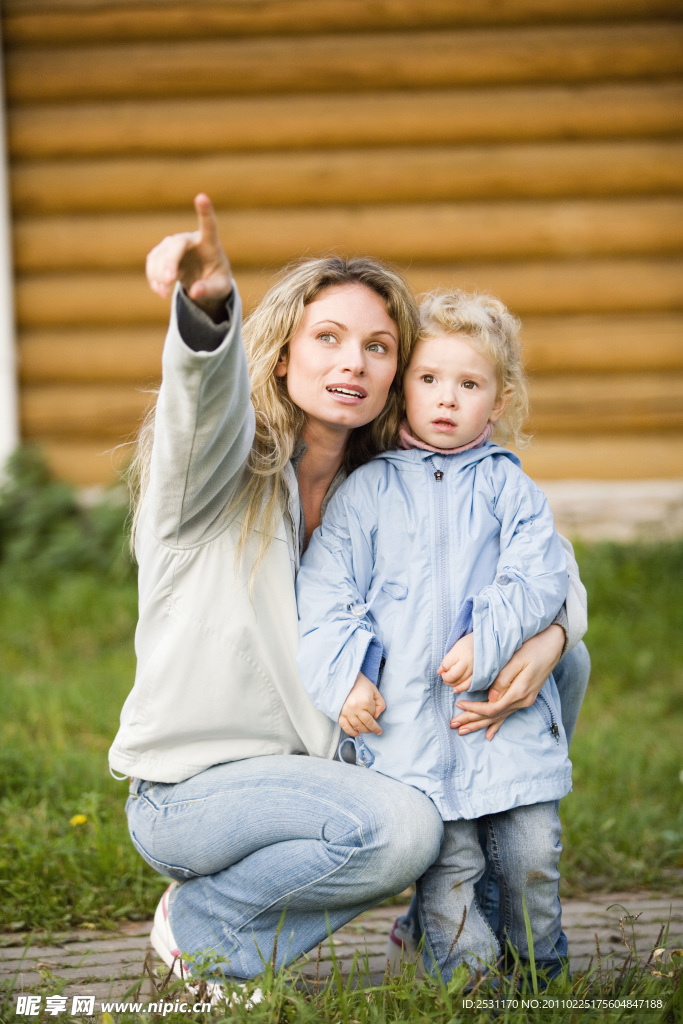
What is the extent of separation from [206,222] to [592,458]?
4.04 metres

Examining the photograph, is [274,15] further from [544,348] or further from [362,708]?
[362,708]

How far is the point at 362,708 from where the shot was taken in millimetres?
1924

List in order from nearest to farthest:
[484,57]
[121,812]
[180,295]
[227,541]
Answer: [180,295] → [227,541] → [121,812] → [484,57]

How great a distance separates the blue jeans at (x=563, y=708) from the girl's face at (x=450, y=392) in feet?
1.90

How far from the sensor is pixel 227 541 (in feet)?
6.76

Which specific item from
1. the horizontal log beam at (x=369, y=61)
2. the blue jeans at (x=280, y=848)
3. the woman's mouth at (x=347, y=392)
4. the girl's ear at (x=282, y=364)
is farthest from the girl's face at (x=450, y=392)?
the horizontal log beam at (x=369, y=61)

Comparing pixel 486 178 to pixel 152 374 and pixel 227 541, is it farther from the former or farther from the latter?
pixel 227 541

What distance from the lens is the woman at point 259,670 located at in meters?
1.90

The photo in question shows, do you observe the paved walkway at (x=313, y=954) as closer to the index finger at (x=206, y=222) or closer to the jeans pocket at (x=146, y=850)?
the jeans pocket at (x=146, y=850)

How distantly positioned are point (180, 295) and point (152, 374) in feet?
12.2

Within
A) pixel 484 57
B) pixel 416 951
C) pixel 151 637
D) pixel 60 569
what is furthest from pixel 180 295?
pixel 484 57

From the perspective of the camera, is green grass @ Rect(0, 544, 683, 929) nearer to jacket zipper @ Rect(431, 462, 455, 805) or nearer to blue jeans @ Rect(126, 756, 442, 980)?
blue jeans @ Rect(126, 756, 442, 980)

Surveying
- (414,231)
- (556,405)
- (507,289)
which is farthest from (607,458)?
(414,231)

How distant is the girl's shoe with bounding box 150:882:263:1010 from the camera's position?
1842mm
